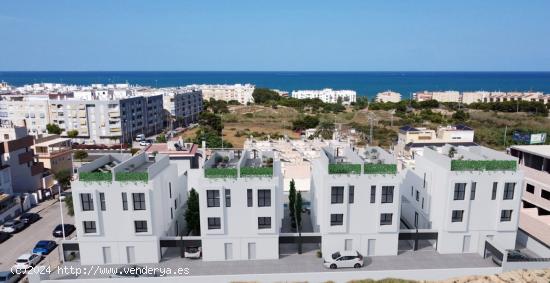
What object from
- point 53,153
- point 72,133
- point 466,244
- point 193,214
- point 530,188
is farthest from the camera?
point 72,133

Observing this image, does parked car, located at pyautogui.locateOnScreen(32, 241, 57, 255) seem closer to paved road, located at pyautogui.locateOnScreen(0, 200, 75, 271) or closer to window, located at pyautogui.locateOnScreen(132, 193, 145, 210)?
paved road, located at pyautogui.locateOnScreen(0, 200, 75, 271)

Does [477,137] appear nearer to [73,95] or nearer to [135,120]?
[135,120]

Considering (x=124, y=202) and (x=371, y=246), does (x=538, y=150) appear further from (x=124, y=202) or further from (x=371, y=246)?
(x=124, y=202)

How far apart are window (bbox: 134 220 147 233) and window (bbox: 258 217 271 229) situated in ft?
27.7

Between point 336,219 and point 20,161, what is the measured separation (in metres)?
39.7

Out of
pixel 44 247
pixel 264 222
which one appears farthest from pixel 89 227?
pixel 264 222

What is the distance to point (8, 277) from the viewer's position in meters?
28.1

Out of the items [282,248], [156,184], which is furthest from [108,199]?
[282,248]

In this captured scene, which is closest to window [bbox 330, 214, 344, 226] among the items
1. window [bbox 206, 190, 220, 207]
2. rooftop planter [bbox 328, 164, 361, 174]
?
rooftop planter [bbox 328, 164, 361, 174]

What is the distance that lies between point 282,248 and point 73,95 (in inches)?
3448

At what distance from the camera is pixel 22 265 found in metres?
29.6

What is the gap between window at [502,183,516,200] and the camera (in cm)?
2836

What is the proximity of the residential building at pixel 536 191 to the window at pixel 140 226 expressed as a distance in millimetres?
32875

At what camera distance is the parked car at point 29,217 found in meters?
39.1
